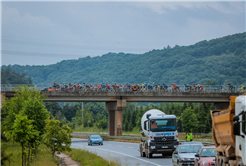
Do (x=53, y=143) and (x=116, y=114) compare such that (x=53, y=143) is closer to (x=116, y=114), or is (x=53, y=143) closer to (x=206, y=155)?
(x=206, y=155)

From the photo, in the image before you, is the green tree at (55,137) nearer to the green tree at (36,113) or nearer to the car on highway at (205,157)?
the green tree at (36,113)

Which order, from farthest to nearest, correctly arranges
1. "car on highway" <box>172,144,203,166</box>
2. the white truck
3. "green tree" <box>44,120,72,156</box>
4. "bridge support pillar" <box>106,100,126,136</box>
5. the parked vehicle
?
"bridge support pillar" <box>106,100,126,136</box>, the white truck, "green tree" <box>44,120,72,156</box>, "car on highway" <box>172,144,203,166</box>, the parked vehicle

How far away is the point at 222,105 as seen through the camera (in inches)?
2795

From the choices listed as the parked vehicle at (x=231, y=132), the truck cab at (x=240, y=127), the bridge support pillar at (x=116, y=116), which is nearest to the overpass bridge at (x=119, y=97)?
the bridge support pillar at (x=116, y=116)

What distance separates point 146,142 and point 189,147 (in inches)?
299

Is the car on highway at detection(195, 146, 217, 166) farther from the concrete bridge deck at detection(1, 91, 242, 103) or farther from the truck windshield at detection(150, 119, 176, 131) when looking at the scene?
the concrete bridge deck at detection(1, 91, 242, 103)

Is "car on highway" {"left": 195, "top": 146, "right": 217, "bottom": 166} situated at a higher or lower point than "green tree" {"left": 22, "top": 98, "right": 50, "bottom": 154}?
lower

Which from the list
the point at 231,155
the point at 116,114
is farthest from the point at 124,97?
the point at 231,155

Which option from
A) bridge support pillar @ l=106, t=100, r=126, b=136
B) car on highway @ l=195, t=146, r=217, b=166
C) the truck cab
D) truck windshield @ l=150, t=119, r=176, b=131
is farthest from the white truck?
bridge support pillar @ l=106, t=100, r=126, b=136

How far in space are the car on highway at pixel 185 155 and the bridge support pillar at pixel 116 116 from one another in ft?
151

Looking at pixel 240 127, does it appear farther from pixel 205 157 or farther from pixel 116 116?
pixel 116 116

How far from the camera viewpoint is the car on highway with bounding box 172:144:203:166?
18.7m

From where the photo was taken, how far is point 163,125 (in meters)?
27.2

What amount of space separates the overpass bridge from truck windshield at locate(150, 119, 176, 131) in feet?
124
